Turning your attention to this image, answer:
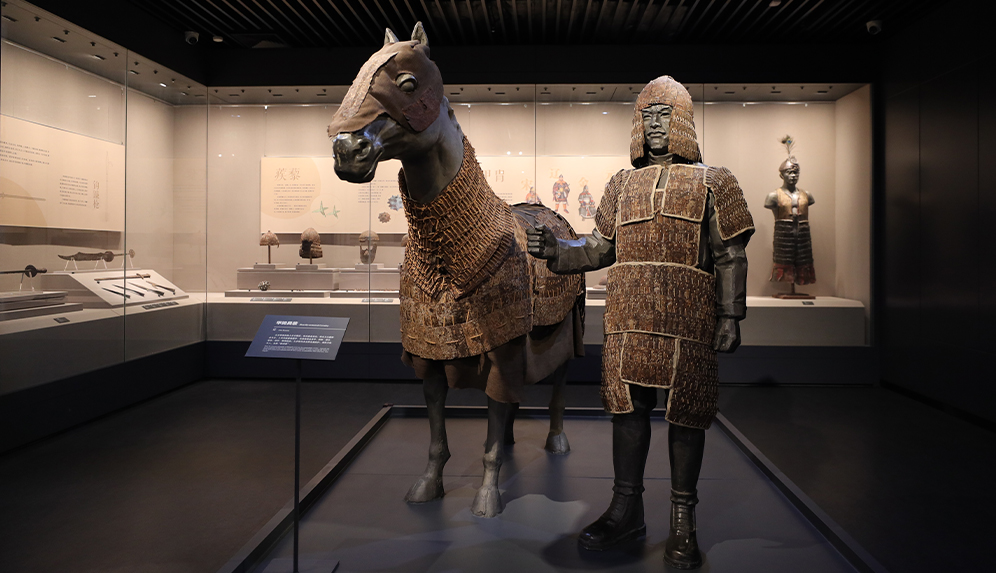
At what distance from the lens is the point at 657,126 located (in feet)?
7.99

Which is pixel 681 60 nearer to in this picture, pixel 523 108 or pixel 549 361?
pixel 523 108

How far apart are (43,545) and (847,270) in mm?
6930

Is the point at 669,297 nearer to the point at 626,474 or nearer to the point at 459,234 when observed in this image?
the point at 626,474

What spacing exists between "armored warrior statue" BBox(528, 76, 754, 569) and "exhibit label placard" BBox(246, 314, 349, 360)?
0.85m

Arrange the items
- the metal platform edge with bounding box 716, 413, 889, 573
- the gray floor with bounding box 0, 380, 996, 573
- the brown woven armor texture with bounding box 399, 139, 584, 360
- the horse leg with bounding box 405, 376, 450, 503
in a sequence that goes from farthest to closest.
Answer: the horse leg with bounding box 405, 376, 450, 503 < the gray floor with bounding box 0, 380, 996, 573 < the brown woven armor texture with bounding box 399, 139, 584, 360 < the metal platform edge with bounding box 716, 413, 889, 573

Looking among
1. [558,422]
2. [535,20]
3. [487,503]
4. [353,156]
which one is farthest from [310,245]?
[353,156]

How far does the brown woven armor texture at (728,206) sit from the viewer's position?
2.35m

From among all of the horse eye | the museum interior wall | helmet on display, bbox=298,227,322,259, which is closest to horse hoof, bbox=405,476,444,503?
the horse eye

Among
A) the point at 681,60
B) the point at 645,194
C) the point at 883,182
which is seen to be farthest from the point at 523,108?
the point at 645,194

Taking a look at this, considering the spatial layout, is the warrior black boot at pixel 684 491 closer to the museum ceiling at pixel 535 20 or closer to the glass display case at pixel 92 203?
the museum ceiling at pixel 535 20

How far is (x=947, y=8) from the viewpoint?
496cm

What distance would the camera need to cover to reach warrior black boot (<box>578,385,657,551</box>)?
243cm

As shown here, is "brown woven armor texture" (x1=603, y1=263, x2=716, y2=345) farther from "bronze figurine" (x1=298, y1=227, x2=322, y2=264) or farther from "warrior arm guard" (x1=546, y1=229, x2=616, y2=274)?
"bronze figurine" (x1=298, y1=227, x2=322, y2=264)

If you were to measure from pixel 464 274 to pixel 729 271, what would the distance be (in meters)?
1.09
